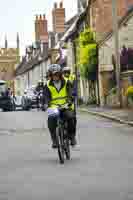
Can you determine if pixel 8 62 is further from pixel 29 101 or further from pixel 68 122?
pixel 68 122

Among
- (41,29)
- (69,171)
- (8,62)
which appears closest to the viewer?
(69,171)

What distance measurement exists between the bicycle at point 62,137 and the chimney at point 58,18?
218 ft

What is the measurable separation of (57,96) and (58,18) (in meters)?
68.1

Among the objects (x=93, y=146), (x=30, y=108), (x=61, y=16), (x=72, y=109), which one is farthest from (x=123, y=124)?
(x=61, y=16)

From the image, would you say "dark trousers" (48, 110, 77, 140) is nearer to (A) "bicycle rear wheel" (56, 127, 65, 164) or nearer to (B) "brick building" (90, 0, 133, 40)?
(A) "bicycle rear wheel" (56, 127, 65, 164)

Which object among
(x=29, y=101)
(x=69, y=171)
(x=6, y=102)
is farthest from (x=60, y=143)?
(x=6, y=102)

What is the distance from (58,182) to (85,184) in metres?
0.49

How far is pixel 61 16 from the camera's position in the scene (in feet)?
262

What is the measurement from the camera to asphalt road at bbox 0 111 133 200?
8.83 meters

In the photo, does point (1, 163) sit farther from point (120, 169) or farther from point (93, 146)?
point (93, 146)

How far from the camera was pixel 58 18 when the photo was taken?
80438 mm

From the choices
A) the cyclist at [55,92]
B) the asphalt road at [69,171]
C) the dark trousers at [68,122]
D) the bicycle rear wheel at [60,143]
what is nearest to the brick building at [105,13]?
the asphalt road at [69,171]

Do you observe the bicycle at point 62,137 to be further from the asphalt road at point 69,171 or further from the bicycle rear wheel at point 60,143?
the asphalt road at point 69,171

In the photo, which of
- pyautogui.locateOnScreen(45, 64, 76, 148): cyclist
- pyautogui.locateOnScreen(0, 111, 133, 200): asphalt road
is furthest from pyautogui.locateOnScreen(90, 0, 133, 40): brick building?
pyautogui.locateOnScreen(45, 64, 76, 148): cyclist
